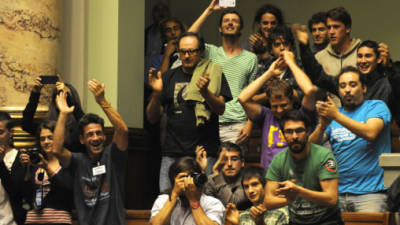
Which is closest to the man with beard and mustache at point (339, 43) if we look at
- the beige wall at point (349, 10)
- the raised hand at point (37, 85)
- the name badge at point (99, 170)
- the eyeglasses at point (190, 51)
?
the eyeglasses at point (190, 51)

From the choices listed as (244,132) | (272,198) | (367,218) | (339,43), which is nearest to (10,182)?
(244,132)

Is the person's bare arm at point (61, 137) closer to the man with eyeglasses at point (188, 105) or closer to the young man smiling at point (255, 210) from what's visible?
the man with eyeglasses at point (188, 105)

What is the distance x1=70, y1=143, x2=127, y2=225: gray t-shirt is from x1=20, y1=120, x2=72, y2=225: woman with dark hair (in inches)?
4.5

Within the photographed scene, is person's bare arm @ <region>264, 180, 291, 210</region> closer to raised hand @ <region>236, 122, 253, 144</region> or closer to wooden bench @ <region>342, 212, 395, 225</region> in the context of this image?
wooden bench @ <region>342, 212, 395, 225</region>

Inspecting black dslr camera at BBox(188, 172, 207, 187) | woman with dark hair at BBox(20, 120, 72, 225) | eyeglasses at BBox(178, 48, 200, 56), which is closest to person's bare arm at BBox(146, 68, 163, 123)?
eyeglasses at BBox(178, 48, 200, 56)

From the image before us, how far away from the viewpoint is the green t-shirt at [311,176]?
579 centimetres

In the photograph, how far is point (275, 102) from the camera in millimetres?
6949

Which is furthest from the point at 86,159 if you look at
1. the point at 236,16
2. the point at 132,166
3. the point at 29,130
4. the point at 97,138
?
the point at 236,16

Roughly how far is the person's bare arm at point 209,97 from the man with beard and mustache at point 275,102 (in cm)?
18

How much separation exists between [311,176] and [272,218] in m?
0.68

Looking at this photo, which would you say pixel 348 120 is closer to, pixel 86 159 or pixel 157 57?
pixel 86 159

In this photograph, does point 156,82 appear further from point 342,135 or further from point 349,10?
point 349,10

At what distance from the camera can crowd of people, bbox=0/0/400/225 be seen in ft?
19.7

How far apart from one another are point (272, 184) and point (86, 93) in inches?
128
